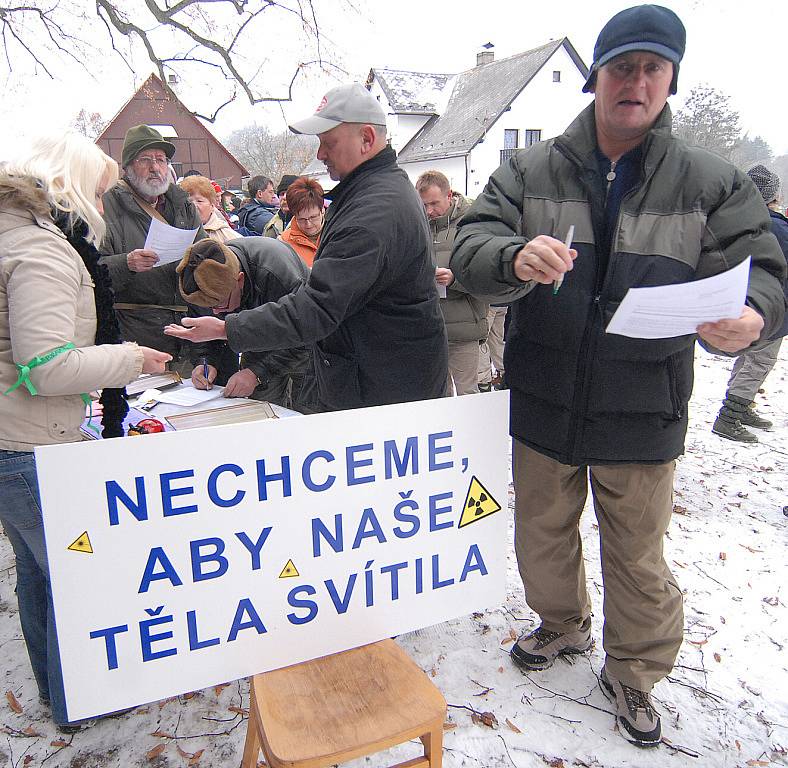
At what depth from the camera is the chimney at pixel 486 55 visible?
31.3 m

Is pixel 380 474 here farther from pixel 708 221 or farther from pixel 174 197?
pixel 174 197

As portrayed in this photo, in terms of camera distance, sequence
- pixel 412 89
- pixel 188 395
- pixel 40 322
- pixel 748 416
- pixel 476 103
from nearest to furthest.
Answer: pixel 40 322, pixel 188 395, pixel 748 416, pixel 476 103, pixel 412 89

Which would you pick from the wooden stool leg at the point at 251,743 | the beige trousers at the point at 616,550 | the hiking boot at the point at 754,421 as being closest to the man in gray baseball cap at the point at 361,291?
the beige trousers at the point at 616,550

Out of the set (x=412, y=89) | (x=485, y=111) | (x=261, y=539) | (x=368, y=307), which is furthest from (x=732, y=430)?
(x=412, y=89)

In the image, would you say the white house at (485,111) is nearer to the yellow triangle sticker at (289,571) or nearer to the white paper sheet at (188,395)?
the white paper sheet at (188,395)

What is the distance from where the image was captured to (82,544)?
49.6 inches

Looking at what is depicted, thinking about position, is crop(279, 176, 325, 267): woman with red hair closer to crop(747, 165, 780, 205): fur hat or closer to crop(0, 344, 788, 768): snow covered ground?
crop(0, 344, 788, 768): snow covered ground

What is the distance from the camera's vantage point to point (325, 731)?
53.4 inches

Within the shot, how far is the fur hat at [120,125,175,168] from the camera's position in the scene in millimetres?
3288

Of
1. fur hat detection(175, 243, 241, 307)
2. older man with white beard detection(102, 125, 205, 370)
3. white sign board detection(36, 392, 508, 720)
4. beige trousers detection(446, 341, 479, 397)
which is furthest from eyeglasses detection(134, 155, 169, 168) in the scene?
white sign board detection(36, 392, 508, 720)

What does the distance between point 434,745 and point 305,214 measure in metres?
3.41

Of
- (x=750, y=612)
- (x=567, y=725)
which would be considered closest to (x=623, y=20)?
(x=567, y=725)

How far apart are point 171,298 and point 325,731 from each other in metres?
2.49

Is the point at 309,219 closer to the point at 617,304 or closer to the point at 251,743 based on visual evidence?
the point at 617,304
